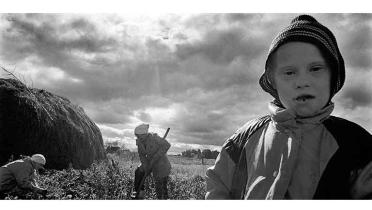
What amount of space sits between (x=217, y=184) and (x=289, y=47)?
90 cm

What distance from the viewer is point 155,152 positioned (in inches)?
249

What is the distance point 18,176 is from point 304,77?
18.9 feet

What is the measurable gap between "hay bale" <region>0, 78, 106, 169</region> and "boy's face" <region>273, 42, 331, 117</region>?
691 centimetres

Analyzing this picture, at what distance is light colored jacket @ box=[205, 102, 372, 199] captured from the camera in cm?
187

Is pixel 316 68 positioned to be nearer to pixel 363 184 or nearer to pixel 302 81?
pixel 302 81

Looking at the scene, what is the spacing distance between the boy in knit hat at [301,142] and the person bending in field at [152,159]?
4.06 metres

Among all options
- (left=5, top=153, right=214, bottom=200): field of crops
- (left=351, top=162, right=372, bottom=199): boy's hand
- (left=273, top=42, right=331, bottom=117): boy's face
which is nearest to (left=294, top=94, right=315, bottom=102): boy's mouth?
(left=273, top=42, right=331, bottom=117): boy's face

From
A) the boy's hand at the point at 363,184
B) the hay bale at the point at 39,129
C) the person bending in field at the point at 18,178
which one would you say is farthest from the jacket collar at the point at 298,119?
the hay bale at the point at 39,129

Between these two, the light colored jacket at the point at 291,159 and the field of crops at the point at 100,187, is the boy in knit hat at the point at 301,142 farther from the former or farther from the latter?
the field of crops at the point at 100,187

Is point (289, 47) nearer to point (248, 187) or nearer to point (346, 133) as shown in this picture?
point (346, 133)

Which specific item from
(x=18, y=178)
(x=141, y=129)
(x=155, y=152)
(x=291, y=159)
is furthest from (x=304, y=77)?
(x=18, y=178)

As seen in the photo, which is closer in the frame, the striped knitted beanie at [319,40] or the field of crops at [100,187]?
the striped knitted beanie at [319,40]

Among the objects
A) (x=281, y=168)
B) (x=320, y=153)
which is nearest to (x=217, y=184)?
(x=281, y=168)

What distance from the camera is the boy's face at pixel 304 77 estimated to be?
2.03 metres
